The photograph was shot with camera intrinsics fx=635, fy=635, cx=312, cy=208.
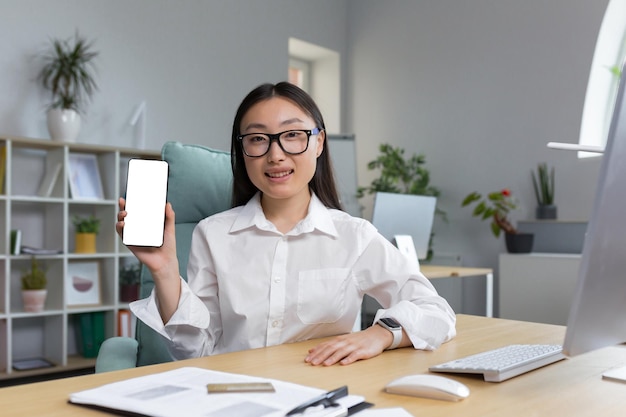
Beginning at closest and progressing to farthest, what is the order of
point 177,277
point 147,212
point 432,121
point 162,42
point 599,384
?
point 599,384, point 147,212, point 177,277, point 162,42, point 432,121

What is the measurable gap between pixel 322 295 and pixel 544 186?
11.3 ft

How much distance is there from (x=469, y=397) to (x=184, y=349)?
68 centimetres

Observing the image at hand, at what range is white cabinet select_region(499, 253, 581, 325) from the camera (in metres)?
3.99

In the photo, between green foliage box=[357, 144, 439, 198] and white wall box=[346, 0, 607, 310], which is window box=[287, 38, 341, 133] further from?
green foliage box=[357, 144, 439, 198]

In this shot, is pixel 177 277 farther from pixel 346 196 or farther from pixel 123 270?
pixel 346 196

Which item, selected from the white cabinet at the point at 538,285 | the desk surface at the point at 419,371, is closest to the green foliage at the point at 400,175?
the white cabinet at the point at 538,285

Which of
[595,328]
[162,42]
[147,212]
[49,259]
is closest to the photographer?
[595,328]

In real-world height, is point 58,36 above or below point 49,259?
above

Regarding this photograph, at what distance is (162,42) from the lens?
14.9 feet

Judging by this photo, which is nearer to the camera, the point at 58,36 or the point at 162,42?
the point at 58,36

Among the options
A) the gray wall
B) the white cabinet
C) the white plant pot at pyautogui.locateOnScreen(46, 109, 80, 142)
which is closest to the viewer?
the white plant pot at pyautogui.locateOnScreen(46, 109, 80, 142)

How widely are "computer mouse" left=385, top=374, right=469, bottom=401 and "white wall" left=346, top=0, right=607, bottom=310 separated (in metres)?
3.86

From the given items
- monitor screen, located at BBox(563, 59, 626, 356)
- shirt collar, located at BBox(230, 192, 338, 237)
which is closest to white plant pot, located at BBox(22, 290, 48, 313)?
shirt collar, located at BBox(230, 192, 338, 237)

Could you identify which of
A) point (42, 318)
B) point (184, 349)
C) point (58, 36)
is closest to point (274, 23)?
point (58, 36)
